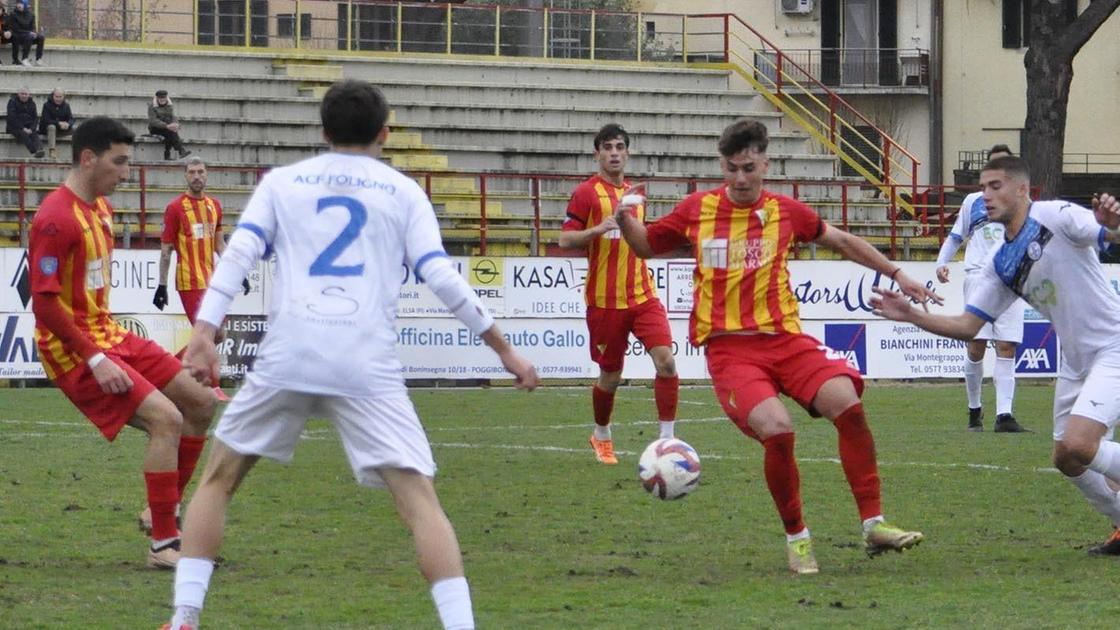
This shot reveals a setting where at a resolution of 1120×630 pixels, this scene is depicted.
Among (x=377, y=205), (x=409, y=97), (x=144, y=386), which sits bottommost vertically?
(x=144, y=386)

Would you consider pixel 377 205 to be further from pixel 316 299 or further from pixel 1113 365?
pixel 1113 365

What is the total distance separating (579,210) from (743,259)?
13.5ft

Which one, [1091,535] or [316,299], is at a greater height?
[316,299]

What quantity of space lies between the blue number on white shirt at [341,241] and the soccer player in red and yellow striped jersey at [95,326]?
7.15 feet

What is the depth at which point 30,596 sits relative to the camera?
7215 mm

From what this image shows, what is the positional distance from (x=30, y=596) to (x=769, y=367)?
3.26m

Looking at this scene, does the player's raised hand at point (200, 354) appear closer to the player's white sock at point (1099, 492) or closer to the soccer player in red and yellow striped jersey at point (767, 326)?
the soccer player in red and yellow striped jersey at point (767, 326)

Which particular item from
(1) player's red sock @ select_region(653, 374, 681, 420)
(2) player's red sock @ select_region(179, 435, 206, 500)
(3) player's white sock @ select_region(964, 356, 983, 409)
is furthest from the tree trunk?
(2) player's red sock @ select_region(179, 435, 206, 500)

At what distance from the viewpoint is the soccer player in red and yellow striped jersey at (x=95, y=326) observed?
7.58m

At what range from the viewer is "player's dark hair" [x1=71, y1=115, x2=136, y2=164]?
779 centimetres

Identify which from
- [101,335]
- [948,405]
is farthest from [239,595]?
[948,405]

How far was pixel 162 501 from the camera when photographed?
7914 mm

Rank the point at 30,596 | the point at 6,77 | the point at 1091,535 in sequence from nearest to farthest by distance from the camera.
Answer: the point at 30,596, the point at 1091,535, the point at 6,77

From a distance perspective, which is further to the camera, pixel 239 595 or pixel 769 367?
pixel 769 367
